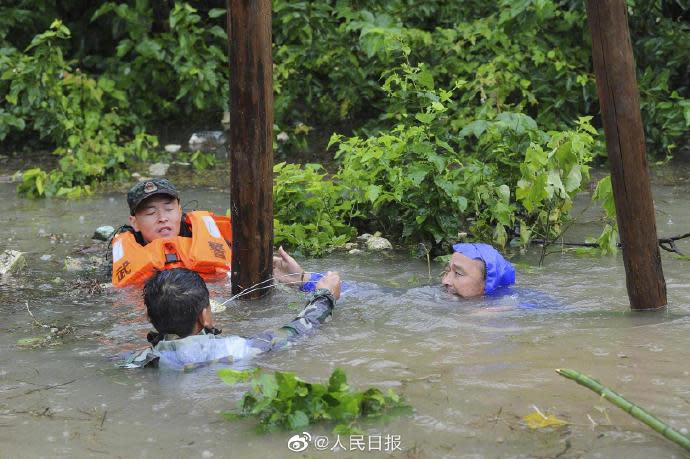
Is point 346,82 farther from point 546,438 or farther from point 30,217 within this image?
point 546,438

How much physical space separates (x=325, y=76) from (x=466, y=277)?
6501mm

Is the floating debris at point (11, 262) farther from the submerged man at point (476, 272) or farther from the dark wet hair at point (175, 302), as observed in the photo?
the dark wet hair at point (175, 302)

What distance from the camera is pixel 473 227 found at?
7344mm

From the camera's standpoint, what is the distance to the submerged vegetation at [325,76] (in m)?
9.93

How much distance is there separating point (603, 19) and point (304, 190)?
3325mm

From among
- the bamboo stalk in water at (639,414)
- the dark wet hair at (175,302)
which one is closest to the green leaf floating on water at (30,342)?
the dark wet hair at (175,302)

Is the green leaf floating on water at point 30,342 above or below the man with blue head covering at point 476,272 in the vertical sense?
below

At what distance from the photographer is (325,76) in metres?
12.0

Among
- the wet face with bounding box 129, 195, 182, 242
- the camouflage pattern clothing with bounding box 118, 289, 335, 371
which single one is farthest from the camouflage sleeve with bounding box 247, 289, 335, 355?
the wet face with bounding box 129, 195, 182, 242

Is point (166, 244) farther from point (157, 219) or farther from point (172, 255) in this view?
point (157, 219)

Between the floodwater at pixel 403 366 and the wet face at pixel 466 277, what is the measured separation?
0.30 ft

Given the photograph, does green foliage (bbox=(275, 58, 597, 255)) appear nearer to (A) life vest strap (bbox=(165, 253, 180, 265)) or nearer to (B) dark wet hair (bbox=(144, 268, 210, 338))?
(A) life vest strap (bbox=(165, 253, 180, 265))

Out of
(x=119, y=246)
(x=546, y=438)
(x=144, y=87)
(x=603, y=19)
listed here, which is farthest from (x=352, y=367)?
(x=144, y=87)

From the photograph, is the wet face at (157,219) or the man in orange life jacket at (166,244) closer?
the man in orange life jacket at (166,244)
